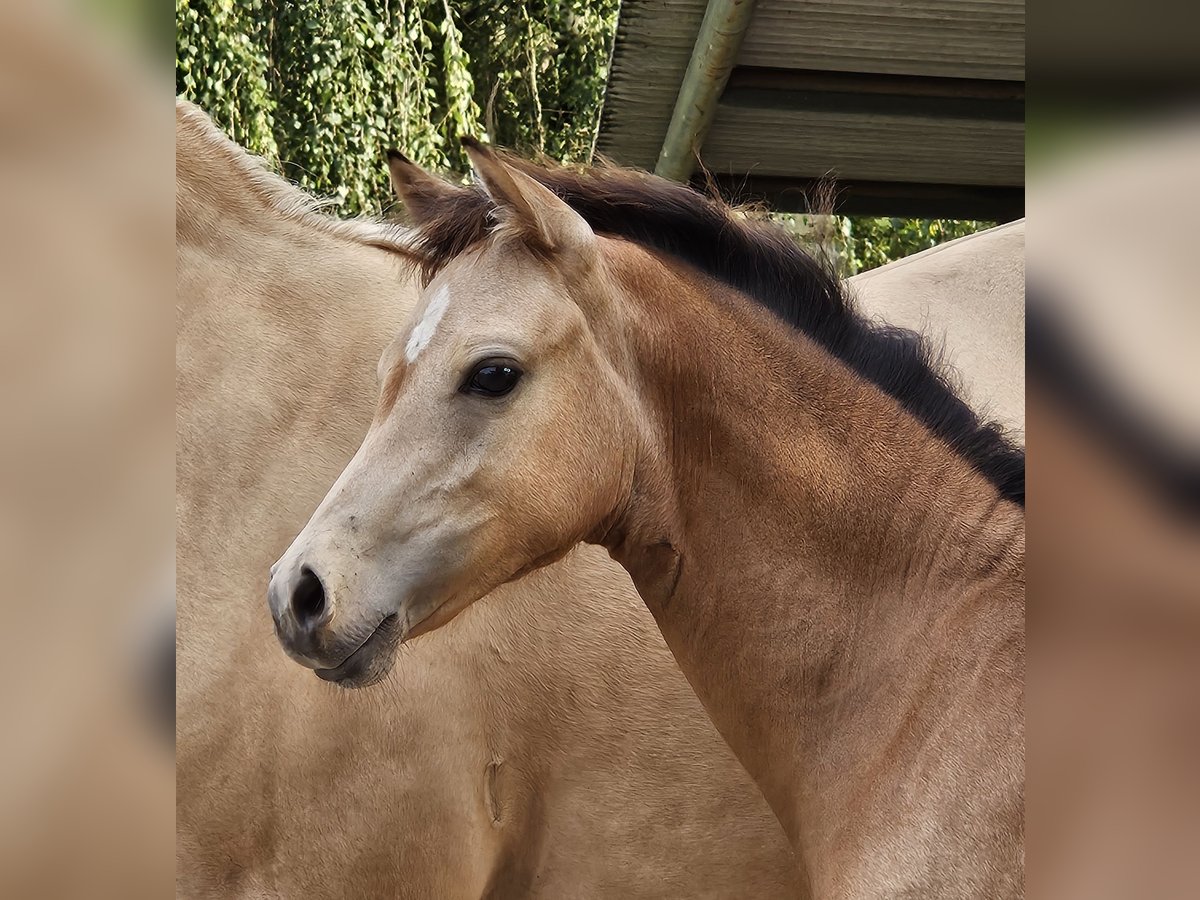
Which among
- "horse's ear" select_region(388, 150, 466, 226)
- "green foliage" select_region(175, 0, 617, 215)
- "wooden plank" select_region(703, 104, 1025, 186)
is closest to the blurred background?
"horse's ear" select_region(388, 150, 466, 226)

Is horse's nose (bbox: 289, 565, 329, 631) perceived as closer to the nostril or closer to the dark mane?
the nostril

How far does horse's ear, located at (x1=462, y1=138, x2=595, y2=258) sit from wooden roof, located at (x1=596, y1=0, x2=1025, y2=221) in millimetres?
1001

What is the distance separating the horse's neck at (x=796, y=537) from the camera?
1857 mm

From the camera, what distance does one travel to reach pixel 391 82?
655 cm

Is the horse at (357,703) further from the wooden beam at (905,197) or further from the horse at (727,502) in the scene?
the wooden beam at (905,197)

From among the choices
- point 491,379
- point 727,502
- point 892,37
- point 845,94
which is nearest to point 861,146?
point 845,94

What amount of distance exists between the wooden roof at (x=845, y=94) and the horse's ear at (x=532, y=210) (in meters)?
1.00

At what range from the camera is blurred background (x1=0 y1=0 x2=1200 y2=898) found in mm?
479

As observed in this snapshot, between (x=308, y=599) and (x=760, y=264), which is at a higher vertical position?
(x=760, y=264)

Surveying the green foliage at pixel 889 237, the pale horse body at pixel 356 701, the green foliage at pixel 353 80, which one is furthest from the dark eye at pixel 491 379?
the green foliage at pixel 889 237

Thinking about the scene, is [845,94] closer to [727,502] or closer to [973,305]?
[973,305]
